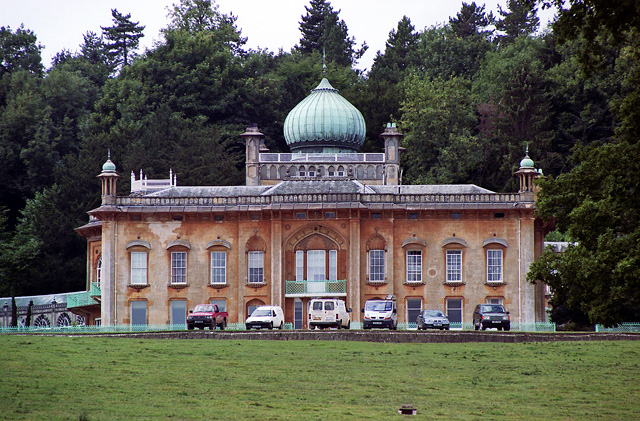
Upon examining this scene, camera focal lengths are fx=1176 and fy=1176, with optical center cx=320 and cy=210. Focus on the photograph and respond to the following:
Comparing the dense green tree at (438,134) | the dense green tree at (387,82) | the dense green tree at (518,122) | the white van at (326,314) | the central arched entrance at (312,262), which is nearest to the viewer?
the white van at (326,314)

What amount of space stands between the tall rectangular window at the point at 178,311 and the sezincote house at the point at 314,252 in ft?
0.18

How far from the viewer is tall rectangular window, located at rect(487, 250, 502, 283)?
6544 centimetres

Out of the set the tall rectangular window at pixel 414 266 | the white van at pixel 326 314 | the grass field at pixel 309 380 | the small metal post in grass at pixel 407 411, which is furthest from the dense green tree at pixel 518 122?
the small metal post in grass at pixel 407 411

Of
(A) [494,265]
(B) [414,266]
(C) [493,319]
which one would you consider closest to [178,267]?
(B) [414,266]

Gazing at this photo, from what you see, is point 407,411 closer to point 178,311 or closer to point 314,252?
point 314,252

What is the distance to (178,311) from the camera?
66.1 metres

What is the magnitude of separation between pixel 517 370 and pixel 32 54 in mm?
75874

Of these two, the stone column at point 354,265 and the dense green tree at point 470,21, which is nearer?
the stone column at point 354,265

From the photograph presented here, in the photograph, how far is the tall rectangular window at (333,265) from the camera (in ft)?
216

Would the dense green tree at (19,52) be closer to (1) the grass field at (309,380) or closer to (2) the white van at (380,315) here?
(2) the white van at (380,315)

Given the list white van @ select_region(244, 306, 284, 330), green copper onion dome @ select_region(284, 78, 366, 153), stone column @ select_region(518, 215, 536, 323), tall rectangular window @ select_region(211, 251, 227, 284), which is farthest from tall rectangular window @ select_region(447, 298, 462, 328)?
green copper onion dome @ select_region(284, 78, 366, 153)

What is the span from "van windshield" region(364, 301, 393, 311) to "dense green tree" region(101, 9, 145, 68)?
68.0m

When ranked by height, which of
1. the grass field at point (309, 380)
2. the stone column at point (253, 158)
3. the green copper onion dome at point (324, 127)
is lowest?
the grass field at point (309, 380)

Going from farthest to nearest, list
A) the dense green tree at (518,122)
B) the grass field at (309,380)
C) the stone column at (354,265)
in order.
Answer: the dense green tree at (518,122), the stone column at (354,265), the grass field at (309,380)
